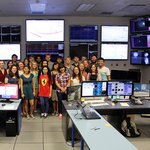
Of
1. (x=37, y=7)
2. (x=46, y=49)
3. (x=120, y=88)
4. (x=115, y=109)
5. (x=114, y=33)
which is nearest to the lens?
(x=115, y=109)

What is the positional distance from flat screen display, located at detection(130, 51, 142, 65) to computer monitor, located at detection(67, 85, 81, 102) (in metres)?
4.92

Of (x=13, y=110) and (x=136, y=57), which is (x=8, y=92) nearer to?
(x=13, y=110)

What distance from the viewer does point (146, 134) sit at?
6.49 m

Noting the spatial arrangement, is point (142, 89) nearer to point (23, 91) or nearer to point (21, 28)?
point (23, 91)

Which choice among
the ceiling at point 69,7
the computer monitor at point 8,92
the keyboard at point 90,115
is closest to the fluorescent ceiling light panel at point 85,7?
the ceiling at point 69,7

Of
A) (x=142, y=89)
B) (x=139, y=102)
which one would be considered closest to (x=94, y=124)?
(x=139, y=102)

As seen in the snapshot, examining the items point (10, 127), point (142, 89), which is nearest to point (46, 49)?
point (142, 89)

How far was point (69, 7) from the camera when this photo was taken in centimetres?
867

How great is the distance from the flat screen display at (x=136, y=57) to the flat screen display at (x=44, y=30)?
2664mm

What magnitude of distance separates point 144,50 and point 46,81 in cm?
414

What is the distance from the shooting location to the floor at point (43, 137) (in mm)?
5592

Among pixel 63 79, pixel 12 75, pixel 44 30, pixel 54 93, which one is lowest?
pixel 54 93

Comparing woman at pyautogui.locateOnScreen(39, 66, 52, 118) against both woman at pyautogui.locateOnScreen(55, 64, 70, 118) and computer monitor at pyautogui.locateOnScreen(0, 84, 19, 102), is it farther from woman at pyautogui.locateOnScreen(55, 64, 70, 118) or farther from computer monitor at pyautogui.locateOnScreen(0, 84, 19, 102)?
computer monitor at pyautogui.locateOnScreen(0, 84, 19, 102)

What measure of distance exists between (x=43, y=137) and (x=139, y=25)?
5789 mm
